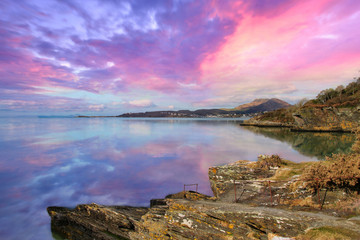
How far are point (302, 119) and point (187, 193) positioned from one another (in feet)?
257

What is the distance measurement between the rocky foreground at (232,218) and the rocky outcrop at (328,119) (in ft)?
210

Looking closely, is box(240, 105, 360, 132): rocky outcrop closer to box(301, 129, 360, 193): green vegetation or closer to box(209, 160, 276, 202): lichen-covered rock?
box(209, 160, 276, 202): lichen-covered rock

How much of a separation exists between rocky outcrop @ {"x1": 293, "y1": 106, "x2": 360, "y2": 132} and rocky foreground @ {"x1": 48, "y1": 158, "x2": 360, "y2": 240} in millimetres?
63864

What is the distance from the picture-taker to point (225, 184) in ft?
40.5

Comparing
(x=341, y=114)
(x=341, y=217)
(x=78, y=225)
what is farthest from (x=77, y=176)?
(x=341, y=114)

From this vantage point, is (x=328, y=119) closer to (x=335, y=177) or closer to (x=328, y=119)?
(x=328, y=119)

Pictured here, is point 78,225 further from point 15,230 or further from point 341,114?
point 341,114

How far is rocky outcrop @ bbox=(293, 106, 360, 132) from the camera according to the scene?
5778 cm

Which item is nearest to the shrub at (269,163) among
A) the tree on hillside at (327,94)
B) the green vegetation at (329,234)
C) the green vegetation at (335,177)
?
the green vegetation at (335,177)

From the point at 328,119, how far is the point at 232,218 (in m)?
77.1

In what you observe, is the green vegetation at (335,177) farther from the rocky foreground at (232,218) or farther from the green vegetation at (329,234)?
the green vegetation at (329,234)

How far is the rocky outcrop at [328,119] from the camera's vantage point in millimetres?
57781

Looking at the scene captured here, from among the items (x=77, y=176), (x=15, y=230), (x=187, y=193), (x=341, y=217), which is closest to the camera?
(x=341, y=217)

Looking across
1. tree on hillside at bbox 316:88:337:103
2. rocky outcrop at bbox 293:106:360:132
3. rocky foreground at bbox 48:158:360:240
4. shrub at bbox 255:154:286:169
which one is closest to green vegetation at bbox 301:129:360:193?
rocky foreground at bbox 48:158:360:240
